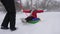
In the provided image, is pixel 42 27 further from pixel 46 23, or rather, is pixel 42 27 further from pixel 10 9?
pixel 10 9

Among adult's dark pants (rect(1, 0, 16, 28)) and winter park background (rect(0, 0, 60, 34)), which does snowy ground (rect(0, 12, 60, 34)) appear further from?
adult's dark pants (rect(1, 0, 16, 28))

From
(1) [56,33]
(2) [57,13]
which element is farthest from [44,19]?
(1) [56,33]

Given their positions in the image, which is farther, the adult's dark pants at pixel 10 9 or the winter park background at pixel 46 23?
the winter park background at pixel 46 23

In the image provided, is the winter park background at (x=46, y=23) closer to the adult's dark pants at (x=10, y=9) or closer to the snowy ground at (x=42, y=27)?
the snowy ground at (x=42, y=27)

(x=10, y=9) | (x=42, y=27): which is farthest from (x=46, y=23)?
(x=10, y=9)

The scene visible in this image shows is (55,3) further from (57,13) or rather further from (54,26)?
(54,26)

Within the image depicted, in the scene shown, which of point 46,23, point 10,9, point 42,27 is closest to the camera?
point 10,9

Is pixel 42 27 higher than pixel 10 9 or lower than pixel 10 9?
lower

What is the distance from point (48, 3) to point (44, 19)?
20.0 inches

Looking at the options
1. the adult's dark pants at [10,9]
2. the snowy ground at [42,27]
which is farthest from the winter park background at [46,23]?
the adult's dark pants at [10,9]

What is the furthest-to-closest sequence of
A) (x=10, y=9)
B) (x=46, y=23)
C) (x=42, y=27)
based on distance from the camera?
(x=46, y=23) → (x=42, y=27) → (x=10, y=9)

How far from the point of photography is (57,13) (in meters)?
2.89

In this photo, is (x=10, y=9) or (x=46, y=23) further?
(x=46, y=23)

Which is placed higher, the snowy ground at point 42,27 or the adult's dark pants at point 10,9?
the adult's dark pants at point 10,9
